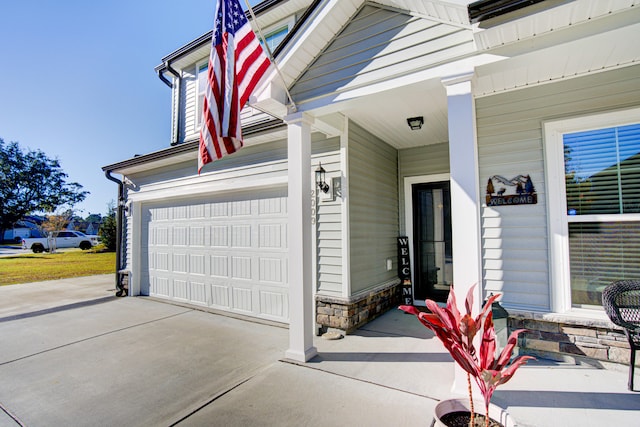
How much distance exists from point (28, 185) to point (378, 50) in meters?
39.6

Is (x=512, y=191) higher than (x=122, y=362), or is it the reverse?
(x=512, y=191)

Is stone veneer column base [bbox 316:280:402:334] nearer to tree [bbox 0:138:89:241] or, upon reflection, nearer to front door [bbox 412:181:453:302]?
front door [bbox 412:181:453:302]

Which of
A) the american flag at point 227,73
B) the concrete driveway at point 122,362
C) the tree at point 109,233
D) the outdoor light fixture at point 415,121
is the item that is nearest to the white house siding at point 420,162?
the outdoor light fixture at point 415,121

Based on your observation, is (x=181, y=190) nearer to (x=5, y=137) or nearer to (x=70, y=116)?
(x=70, y=116)

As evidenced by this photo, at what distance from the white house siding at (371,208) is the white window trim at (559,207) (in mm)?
2286

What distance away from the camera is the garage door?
5141mm

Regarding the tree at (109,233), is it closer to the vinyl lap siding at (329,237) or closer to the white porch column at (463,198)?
the vinyl lap siding at (329,237)

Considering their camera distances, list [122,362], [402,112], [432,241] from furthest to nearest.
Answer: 1. [432,241]
2. [402,112]
3. [122,362]

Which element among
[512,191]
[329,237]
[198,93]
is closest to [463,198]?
[512,191]

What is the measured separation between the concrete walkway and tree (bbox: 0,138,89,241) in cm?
3399

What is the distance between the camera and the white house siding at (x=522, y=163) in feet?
10.3

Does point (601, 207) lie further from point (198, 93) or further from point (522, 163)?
point (198, 93)

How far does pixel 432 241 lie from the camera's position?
18.6ft

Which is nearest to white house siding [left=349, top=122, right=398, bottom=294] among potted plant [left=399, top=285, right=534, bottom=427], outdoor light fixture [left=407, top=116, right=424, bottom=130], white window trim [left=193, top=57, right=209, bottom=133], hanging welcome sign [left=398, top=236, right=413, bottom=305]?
hanging welcome sign [left=398, top=236, right=413, bottom=305]
